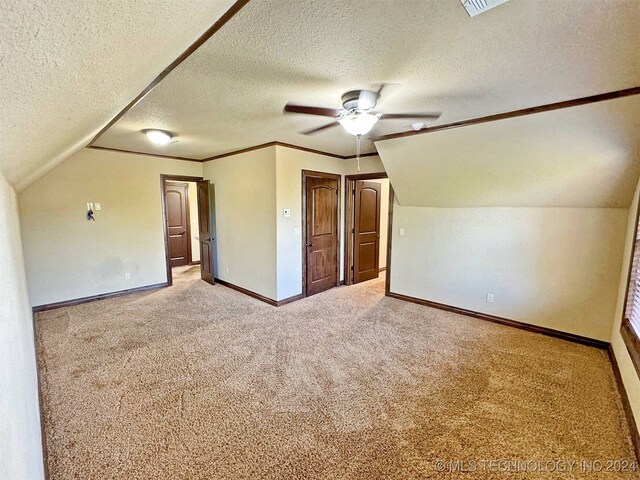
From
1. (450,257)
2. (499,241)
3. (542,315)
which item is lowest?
(542,315)

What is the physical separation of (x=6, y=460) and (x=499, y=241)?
4314 mm

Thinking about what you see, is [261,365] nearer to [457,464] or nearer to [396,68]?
[457,464]

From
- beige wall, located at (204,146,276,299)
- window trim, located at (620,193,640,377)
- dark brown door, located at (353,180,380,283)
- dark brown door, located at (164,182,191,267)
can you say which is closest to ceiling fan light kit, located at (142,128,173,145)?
beige wall, located at (204,146,276,299)

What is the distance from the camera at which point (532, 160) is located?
10.0 ft

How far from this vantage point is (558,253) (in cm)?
338

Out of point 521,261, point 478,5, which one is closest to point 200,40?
point 478,5

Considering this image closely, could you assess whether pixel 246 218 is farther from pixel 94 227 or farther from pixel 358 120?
pixel 358 120

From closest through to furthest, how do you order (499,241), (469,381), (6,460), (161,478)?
(6,460) → (161,478) → (469,381) → (499,241)

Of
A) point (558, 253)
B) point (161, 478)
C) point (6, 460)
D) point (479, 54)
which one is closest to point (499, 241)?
point (558, 253)

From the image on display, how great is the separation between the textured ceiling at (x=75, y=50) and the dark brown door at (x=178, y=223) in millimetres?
5475

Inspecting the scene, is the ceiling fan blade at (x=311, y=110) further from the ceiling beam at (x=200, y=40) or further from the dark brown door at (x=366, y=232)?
the dark brown door at (x=366, y=232)

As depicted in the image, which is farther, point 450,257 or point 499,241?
point 450,257

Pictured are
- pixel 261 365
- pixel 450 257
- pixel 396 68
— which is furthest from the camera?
pixel 450 257

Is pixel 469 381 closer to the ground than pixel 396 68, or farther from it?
closer to the ground
